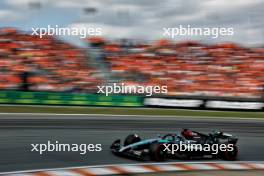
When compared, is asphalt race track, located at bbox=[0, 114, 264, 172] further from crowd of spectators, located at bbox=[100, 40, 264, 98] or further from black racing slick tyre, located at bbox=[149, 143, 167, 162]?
crowd of spectators, located at bbox=[100, 40, 264, 98]

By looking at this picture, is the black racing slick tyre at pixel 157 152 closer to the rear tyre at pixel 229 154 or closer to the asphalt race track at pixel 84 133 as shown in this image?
the asphalt race track at pixel 84 133

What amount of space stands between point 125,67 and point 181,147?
1508 centimetres

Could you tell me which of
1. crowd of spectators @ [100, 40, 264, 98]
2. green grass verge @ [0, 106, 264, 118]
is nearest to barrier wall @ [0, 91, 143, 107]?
green grass verge @ [0, 106, 264, 118]

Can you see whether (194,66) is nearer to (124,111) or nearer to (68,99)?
(124,111)

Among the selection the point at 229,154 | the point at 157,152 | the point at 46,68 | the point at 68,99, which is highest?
the point at 46,68

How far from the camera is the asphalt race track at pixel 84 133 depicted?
10.7 m

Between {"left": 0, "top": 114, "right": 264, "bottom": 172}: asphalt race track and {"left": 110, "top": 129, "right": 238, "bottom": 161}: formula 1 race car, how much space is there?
0.36m

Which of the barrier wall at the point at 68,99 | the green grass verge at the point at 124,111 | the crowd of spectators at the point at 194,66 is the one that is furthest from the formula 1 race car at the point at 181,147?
the crowd of spectators at the point at 194,66

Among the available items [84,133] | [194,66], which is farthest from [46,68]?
[84,133]

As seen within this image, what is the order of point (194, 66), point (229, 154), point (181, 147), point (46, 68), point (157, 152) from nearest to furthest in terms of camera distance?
1. point (157, 152)
2. point (181, 147)
3. point (229, 154)
4. point (46, 68)
5. point (194, 66)

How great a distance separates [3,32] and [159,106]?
10779mm

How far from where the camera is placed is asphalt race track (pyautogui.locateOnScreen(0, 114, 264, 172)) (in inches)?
422

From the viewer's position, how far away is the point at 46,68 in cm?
2466

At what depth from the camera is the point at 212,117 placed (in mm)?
22109
